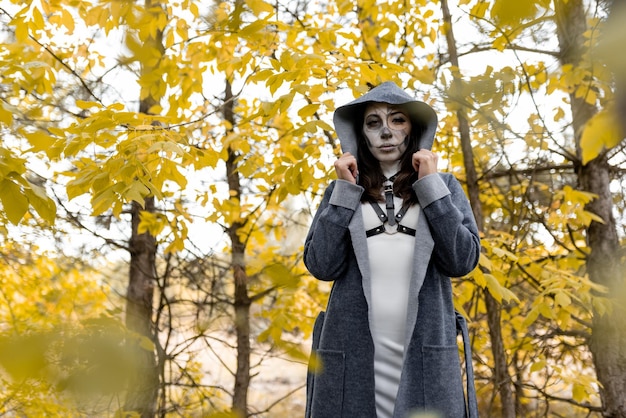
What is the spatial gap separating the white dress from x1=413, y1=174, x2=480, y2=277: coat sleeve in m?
0.08

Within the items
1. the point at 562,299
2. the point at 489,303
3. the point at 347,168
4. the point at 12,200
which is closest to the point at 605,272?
the point at 489,303

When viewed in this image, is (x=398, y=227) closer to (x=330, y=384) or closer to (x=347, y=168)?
(x=347, y=168)

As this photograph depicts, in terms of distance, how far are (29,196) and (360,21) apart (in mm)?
2542

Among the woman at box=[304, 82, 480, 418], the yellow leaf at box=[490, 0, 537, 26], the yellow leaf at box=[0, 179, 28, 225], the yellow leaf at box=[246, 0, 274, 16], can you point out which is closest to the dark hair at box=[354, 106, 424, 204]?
the woman at box=[304, 82, 480, 418]

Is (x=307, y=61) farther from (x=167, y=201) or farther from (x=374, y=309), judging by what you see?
(x=167, y=201)

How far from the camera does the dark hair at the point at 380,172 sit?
1707 millimetres

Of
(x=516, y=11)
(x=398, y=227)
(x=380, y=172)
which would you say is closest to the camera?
(x=516, y=11)

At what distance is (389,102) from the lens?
174 cm

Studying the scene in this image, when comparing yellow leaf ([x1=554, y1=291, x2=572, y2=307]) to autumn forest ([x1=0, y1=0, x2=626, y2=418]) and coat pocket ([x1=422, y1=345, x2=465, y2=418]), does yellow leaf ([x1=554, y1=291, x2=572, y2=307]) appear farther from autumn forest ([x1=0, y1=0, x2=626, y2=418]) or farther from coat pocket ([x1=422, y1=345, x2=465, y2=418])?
coat pocket ([x1=422, y1=345, x2=465, y2=418])

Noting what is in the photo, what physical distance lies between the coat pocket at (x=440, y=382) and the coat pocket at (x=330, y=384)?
226 millimetres

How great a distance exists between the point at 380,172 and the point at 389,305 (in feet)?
1.36

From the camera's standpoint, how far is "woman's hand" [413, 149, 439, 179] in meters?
1.62

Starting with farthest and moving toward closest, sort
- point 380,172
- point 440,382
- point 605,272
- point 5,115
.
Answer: point 605,272, point 380,172, point 440,382, point 5,115

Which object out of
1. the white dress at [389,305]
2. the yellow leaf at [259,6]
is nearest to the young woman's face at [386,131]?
the white dress at [389,305]
